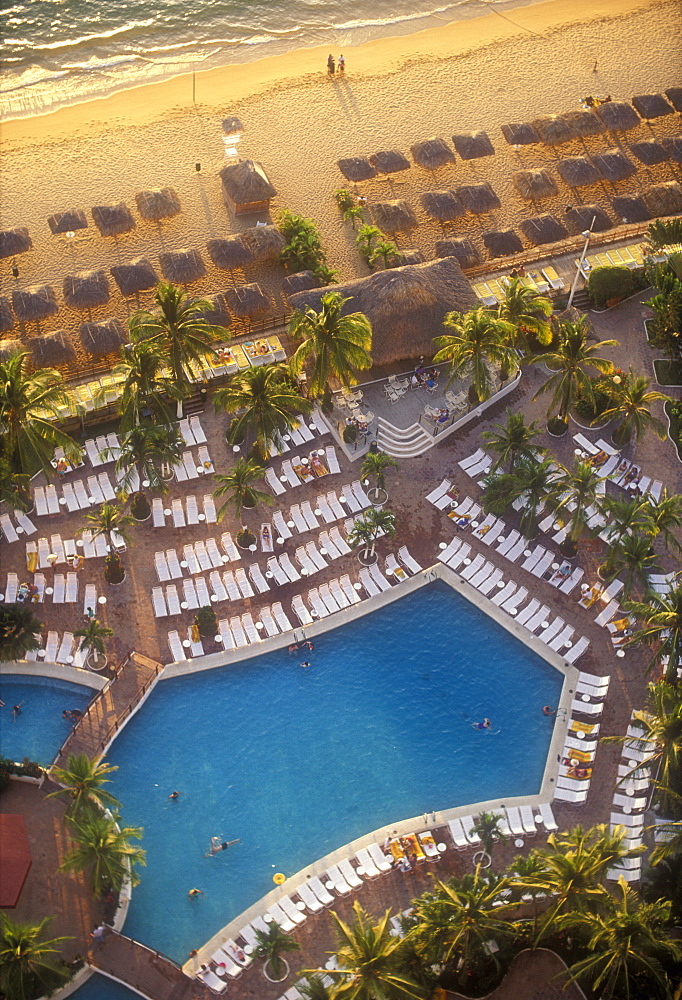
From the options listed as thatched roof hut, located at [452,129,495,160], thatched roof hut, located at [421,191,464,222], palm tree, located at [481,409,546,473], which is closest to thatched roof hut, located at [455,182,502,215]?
thatched roof hut, located at [421,191,464,222]

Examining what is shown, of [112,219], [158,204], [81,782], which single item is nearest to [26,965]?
[81,782]

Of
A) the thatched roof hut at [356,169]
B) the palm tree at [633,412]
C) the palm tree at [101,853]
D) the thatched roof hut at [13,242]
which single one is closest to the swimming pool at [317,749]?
the palm tree at [101,853]

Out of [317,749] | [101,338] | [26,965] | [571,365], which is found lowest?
[26,965]

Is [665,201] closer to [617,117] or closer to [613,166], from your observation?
[613,166]

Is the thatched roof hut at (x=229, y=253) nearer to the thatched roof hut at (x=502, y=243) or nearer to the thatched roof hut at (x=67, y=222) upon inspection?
the thatched roof hut at (x=67, y=222)

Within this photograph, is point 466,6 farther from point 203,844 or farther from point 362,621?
point 203,844
